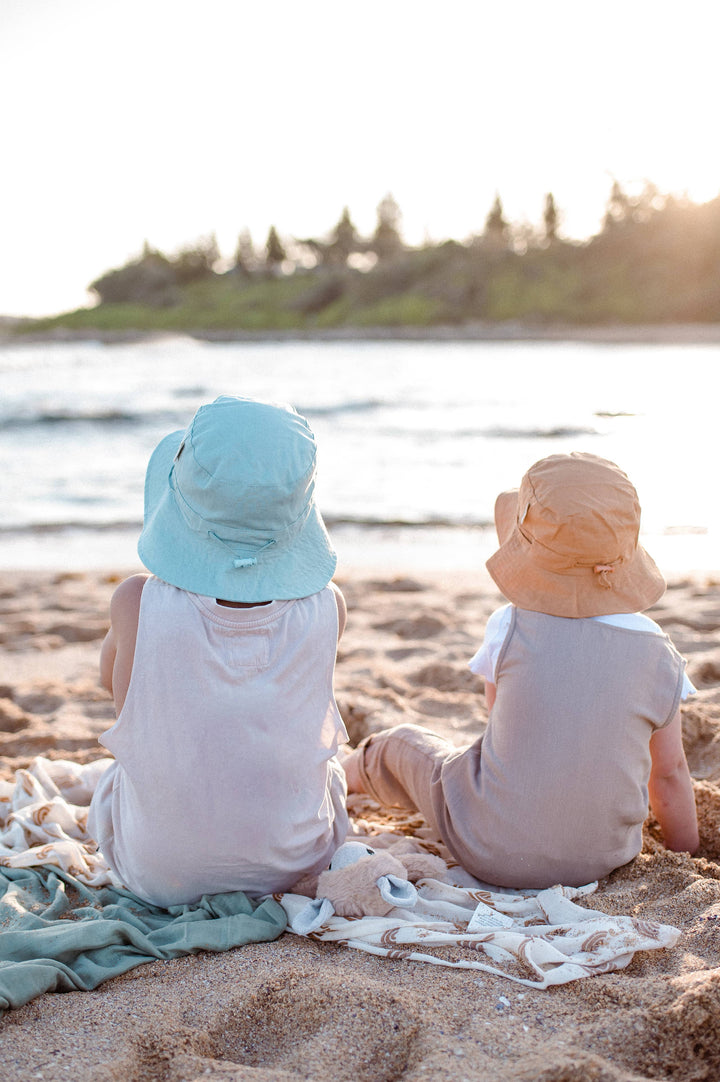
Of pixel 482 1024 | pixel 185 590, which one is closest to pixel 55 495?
pixel 185 590

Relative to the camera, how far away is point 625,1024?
1.32 m

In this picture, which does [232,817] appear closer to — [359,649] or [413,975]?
[413,975]

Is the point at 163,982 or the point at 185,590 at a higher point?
the point at 185,590

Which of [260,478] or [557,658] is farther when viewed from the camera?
[557,658]

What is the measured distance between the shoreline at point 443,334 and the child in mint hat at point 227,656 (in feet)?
103

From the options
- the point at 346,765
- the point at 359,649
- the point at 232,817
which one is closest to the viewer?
the point at 232,817

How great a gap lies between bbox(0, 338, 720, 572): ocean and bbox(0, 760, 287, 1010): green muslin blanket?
105 inches

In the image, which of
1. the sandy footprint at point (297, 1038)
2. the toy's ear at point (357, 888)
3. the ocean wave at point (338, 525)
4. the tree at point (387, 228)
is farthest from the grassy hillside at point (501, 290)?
the sandy footprint at point (297, 1038)

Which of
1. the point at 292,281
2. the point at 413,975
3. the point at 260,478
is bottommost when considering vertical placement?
the point at 413,975

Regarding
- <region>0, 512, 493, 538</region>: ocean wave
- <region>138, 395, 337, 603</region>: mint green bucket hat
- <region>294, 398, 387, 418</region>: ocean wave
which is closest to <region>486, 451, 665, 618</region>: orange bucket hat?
<region>138, 395, 337, 603</region>: mint green bucket hat

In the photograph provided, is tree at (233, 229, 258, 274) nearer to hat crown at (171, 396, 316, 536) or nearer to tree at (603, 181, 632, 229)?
tree at (603, 181, 632, 229)

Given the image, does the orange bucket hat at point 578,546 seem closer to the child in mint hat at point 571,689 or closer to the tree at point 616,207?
the child in mint hat at point 571,689

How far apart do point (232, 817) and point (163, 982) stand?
0.28 m

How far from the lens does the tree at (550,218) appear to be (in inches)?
1940
